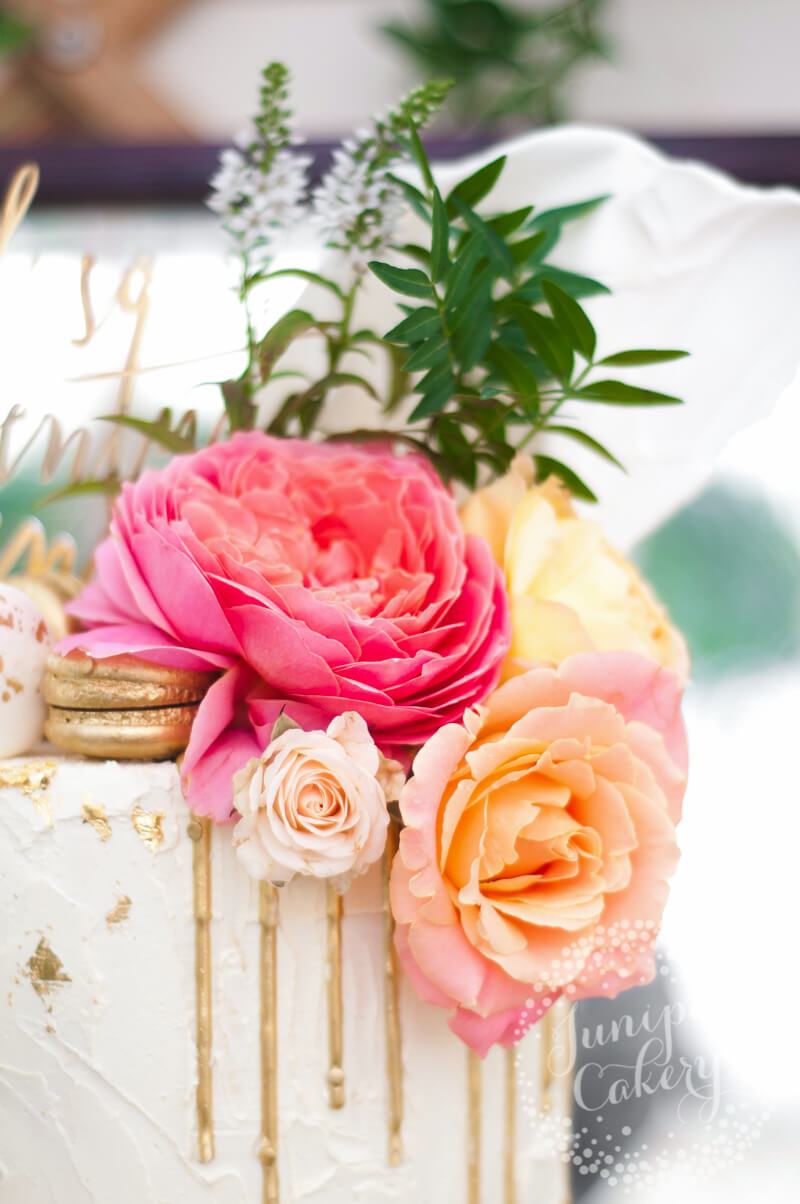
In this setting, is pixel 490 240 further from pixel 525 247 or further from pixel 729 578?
pixel 729 578

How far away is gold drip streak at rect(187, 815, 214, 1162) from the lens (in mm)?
477

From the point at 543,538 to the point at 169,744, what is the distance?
0.22 metres

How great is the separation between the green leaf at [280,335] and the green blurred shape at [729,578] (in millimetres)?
378

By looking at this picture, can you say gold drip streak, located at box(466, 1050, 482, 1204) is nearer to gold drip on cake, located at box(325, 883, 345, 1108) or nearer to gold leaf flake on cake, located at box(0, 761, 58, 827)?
gold drip on cake, located at box(325, 883, 345, 1108)

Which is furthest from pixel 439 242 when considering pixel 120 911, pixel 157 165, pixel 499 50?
pixel 499 50

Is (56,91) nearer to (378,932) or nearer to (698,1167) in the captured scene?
(378,932)

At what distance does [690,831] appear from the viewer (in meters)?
0.61

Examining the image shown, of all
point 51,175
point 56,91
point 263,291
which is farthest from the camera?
point 56,91

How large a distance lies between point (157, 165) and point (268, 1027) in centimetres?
104

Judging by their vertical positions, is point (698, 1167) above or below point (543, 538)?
below

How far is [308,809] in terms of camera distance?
42cm

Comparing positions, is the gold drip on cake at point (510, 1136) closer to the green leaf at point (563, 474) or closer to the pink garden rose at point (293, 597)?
the pink garden rose at point (293, 597)

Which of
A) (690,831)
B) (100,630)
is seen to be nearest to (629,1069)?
(690,831)

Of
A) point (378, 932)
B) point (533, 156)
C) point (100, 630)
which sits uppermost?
point (533, 156)
